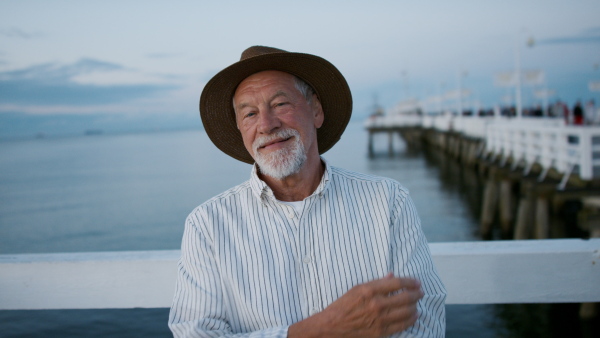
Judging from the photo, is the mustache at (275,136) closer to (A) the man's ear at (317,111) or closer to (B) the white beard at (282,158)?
(B) the white beard at (282,158)

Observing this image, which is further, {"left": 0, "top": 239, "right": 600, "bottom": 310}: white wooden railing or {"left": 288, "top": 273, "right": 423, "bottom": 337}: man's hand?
{"left": 0, "top": 239, "right": 600, "bottom": 310}: white wooden railing

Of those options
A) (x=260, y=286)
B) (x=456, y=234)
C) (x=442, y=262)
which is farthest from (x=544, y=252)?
(x=456, y=234)

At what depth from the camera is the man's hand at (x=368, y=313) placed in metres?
1.57

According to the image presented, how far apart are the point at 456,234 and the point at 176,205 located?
13.8 meters

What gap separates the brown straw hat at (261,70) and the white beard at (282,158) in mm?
246

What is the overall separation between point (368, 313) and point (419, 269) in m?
0.31

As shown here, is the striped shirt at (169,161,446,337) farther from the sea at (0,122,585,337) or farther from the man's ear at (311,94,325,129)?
the sea at (0,122,585,337)

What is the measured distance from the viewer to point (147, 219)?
21.8 metres

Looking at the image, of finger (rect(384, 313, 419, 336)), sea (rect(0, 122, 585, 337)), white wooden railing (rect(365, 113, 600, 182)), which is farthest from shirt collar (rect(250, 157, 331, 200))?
white wooden railing (rect(365, 113, 600, 182))

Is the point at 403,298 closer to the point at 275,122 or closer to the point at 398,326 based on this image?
the point at 398,326

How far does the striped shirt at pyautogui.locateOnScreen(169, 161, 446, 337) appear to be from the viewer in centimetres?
176

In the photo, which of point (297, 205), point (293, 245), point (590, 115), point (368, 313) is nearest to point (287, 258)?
point (293, 245)

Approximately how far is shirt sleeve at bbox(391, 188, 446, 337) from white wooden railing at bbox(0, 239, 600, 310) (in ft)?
1.09

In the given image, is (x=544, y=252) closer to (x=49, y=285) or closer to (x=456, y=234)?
(x=49, y=285)
